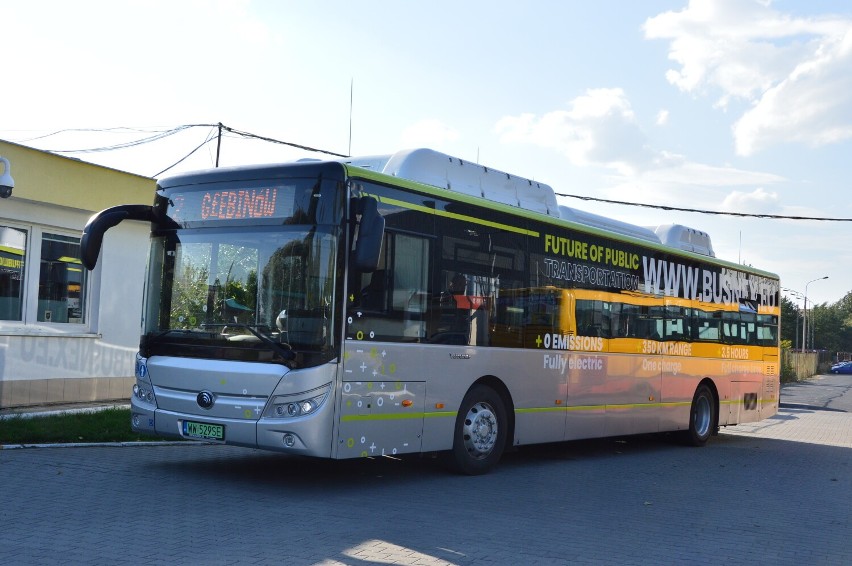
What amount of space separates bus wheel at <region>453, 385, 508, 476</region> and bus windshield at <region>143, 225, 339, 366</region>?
97.4 inches

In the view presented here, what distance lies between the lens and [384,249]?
9805 millimetres

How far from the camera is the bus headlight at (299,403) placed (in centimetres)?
898

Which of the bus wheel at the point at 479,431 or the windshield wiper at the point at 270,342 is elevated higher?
the windshield wiper at the point at 270,342

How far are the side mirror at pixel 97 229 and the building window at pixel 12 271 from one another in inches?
243

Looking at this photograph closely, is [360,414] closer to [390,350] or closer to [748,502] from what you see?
[390,350]

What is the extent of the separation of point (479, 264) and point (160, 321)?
3625mm

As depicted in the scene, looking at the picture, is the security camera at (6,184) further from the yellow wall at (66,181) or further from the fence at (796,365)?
the fence at (796,365)

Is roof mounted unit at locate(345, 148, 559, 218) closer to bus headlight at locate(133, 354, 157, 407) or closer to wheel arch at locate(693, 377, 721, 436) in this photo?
bus headlight at locate(133, 354, 157, 407)

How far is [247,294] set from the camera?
30.5ft

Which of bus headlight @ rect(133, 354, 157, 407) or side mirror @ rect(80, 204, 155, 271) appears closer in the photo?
side mirror @ rect(80, 204, 155, 271)

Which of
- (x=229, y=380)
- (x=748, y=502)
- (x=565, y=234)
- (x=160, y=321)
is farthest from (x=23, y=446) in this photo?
(x=748, y=502)

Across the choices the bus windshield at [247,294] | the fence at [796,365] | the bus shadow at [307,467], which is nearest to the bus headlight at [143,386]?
the bus windshield at [247,294]

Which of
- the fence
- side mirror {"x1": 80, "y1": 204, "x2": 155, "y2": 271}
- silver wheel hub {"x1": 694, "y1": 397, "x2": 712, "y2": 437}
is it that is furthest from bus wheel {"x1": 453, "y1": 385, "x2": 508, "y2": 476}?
the fence

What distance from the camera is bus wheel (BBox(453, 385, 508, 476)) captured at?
35.7 ft
